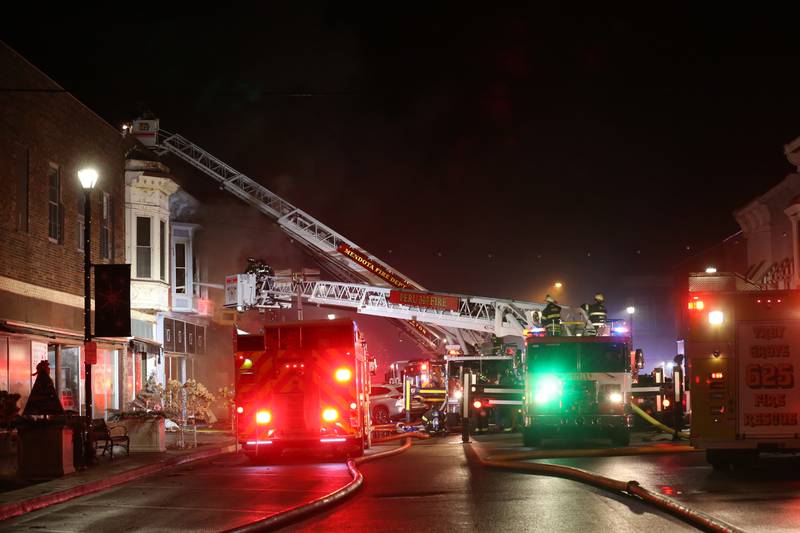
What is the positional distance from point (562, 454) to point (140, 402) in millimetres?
12372

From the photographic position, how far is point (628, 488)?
37.7 feet

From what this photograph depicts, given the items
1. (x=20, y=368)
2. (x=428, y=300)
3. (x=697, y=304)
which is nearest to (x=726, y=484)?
(x=697, y=304)

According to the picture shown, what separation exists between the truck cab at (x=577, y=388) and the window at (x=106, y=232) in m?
12.0

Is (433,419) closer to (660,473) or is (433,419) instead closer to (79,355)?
(79,355)

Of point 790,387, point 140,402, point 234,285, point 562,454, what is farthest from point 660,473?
point 234,285

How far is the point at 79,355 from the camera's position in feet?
80.1

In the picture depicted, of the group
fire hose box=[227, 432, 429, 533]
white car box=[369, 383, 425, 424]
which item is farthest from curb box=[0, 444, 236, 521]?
white car box=[369, 383, 425, 424]

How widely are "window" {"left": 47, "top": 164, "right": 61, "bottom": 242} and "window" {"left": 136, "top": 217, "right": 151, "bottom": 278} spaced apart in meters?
6.24

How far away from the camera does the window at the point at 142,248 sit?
29400mm

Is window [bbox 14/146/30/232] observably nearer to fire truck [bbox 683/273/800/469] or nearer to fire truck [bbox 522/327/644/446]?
fire truck [bbox 522/327/644/446]

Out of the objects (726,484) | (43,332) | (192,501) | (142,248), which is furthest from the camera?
(142,248)

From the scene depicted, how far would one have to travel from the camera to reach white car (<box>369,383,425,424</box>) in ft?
104

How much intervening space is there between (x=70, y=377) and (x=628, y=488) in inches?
645

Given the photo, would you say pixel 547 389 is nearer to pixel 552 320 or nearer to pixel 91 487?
pixel 552 320
